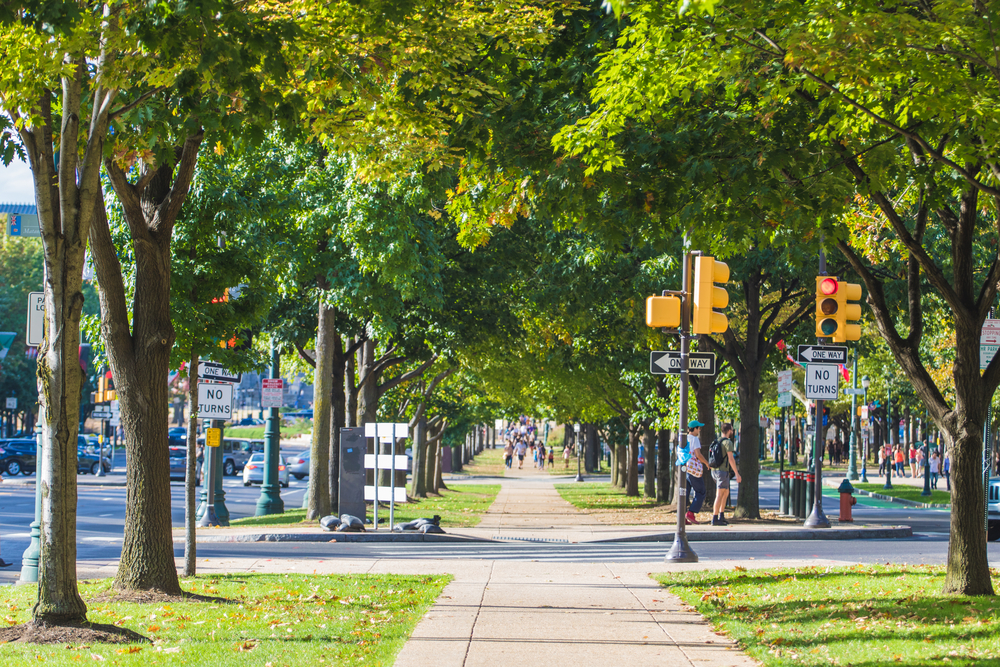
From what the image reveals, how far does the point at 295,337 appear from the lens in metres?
21.9

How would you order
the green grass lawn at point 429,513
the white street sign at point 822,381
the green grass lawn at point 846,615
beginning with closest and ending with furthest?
the green grass lawn at point 846,615, the white street sign at point 822,381, the green grass lawn at point 429,513

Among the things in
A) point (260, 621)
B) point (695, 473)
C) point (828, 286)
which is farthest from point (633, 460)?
point (260, 621)

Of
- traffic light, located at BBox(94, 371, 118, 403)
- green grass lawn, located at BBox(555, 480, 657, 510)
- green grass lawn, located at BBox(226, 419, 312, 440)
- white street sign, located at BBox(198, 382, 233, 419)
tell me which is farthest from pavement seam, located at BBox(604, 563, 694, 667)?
green grass lawn, located at BBox(226, 419, 312, 440)

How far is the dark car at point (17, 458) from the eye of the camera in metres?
41.6

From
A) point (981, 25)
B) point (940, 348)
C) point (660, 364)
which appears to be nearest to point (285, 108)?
point (981, 25)

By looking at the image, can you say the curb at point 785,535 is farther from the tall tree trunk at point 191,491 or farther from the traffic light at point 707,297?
the tall tree trunk at point 191,491

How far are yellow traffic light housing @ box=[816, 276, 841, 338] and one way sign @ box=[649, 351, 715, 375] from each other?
158 cm

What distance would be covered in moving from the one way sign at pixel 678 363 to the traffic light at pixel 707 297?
935mm

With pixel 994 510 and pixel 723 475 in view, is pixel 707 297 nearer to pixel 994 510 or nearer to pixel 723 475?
pixel 723 475

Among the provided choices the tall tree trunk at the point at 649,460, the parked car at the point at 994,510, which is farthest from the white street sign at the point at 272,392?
the parked car at the point at 994,510

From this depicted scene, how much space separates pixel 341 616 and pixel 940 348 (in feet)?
101

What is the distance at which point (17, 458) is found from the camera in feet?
136

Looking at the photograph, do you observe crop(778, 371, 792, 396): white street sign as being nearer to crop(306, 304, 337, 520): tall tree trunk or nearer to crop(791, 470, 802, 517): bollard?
crop(791, 470, 802, 517): bollard

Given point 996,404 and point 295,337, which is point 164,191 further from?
point 996,404
